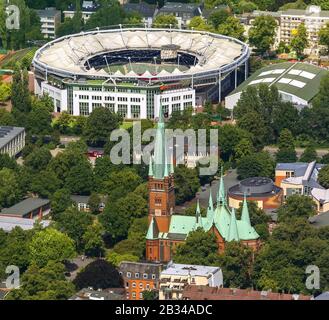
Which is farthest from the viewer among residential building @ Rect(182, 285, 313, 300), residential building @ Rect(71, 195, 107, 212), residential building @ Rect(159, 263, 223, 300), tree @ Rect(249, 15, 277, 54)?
tree @ Rect(249, 15, 277, 54)

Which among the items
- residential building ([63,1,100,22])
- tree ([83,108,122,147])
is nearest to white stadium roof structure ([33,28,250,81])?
tree ([83,108,122,147])

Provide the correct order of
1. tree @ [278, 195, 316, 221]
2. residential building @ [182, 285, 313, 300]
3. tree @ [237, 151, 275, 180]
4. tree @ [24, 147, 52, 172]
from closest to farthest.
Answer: residential building @ [182, 285, 313, 300] < tree @ [278, 195, 316, 221] < tree @ [237, 151, 275, 180] < tree @ [24, 147, 52, 172]

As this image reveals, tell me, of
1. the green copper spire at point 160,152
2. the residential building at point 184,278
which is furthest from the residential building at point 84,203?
the residential building at point 184,278

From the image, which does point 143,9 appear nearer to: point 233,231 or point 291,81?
point 291,81

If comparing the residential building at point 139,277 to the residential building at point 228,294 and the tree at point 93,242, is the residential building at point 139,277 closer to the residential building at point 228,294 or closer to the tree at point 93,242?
the residential building at point 228,294

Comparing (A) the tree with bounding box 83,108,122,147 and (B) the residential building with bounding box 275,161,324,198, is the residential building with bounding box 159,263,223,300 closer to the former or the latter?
(B) the residential building with bounding box 275,161,324,198

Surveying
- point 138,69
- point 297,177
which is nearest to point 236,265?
point 297,177

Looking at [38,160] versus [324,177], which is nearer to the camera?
[324,177]
